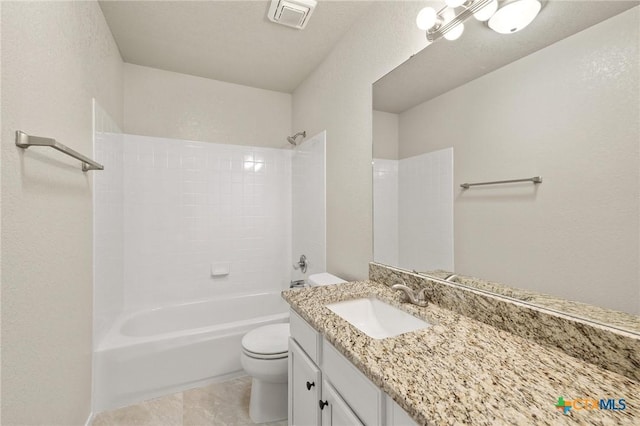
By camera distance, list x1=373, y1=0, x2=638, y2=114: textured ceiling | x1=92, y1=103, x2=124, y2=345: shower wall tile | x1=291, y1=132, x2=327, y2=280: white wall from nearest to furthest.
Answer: x1=373, y1=0, x2=638, y2=114: textured ceiling, x1=92, y1=103, x2=124, y2=345: shower wall tile, x1=291, y1=132, x2=327, y2=280: white wall

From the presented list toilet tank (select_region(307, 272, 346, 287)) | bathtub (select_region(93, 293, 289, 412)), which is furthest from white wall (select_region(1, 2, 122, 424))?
toilet tank (select_region(307, 272, 346, 287))

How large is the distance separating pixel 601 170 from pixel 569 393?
571 mm

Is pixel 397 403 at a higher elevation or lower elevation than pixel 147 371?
higher

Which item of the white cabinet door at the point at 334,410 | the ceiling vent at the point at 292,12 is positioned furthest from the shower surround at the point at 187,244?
the white cabinet door at the point at 334,410

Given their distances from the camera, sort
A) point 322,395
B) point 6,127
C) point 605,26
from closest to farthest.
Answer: point 605,26 < point 6,127 < point 322,395

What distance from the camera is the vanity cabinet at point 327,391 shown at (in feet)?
2.34

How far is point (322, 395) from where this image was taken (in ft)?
3.32

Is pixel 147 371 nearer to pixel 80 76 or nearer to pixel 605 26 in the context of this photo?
pixel 80 76

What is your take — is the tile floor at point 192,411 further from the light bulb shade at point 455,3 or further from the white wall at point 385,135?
the light bulb shade at point 455,3

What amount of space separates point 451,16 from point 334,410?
5.28 feet

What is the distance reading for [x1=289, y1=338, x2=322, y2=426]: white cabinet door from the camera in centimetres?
104

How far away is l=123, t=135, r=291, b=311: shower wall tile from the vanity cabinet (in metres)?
1.63

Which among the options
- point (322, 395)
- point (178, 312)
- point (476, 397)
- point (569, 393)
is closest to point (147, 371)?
point (178, 312)

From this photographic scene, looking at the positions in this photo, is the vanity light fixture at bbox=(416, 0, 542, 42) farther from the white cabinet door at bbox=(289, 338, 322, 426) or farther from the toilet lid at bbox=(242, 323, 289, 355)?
the toilet lid at bbox=(242, 323, 289, 355)
